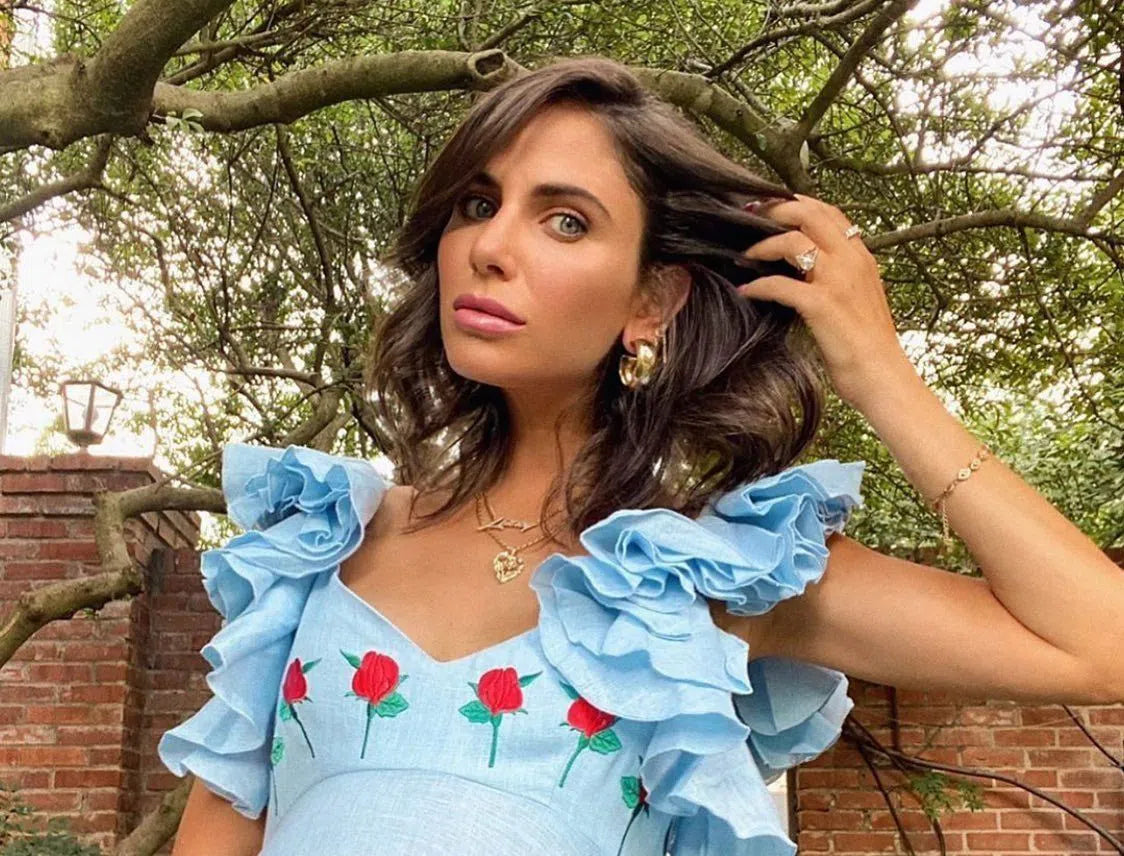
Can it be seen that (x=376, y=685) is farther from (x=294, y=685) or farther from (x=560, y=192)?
(x=560, y=192)

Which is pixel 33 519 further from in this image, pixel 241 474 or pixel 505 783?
pixel 505 783

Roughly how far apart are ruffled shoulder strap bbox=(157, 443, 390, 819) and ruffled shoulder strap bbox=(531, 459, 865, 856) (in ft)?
0.80

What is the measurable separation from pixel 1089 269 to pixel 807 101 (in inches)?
37.6

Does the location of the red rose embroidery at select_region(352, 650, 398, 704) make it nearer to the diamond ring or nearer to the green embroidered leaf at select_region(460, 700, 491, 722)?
the green embroidered leaf at select_region(460, 700, 491, 722)

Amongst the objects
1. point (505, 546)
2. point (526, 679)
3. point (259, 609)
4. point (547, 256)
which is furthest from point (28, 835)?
point (547, 256)

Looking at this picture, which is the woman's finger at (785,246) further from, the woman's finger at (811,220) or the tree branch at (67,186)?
the tree branch at (67,186)

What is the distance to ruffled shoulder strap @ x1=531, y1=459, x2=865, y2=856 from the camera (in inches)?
39.2

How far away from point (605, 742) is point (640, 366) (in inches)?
14.9

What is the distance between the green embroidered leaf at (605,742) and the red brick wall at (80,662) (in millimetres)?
3128

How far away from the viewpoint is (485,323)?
1109 millimetres

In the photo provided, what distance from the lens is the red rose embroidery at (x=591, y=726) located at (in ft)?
3.41

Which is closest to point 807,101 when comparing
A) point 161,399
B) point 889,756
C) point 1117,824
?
point 889,756

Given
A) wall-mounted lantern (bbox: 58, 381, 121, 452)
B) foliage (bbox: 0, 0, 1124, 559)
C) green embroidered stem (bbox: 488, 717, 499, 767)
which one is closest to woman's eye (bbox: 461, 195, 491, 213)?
green embroidered stem (bbox: 488, 717, 499, 767)

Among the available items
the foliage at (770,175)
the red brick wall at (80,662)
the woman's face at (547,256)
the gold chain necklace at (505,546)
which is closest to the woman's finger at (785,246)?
the woman's face at (547,256)
